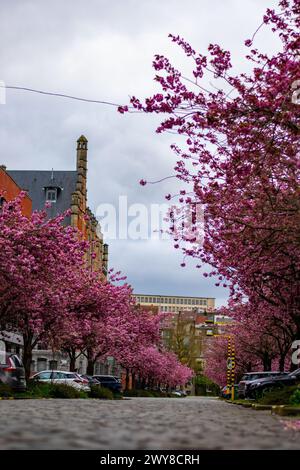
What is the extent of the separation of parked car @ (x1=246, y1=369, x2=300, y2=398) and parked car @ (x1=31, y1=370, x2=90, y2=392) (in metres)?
7.57

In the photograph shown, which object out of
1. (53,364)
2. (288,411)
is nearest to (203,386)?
(53,364)

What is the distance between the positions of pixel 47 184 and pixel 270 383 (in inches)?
1929

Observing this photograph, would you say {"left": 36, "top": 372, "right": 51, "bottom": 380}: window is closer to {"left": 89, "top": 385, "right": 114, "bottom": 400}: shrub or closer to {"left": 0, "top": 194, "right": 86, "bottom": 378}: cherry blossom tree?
{"left": 89, "top": 385, "right": 114, "bottom": 400}: shrub

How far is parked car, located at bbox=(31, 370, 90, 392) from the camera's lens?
3331cm

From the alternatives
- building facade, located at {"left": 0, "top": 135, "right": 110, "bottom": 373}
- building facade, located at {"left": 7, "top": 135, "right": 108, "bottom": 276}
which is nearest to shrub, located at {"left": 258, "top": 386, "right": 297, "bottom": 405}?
building facade, located at {"left": 0, "top": 135, "right": 110, "bottom": 373}

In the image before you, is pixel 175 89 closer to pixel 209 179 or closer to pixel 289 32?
pixel 289 32

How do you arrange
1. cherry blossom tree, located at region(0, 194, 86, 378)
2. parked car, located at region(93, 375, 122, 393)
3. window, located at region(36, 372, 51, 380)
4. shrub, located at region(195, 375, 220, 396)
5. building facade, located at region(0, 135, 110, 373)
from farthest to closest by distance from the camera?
shrub, located at region(195, 375, 220, 396) → building facade, located at region(0, 135, 110, 373) → parked car, located at region(93, 375, 122, 393) → window, located at region(36, 372, 51, 380) → cherry blossom tree, located at region(0, 194, 86, 378)

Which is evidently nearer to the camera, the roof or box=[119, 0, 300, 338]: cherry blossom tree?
box=[119, 0, 300, 338]: cherry blossom tree

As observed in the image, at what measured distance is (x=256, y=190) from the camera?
18.2m

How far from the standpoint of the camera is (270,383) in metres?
28.8

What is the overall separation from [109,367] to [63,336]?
179 feet

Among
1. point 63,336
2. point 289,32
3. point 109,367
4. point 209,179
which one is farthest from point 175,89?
point 109,367

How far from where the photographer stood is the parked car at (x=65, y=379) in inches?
1312
